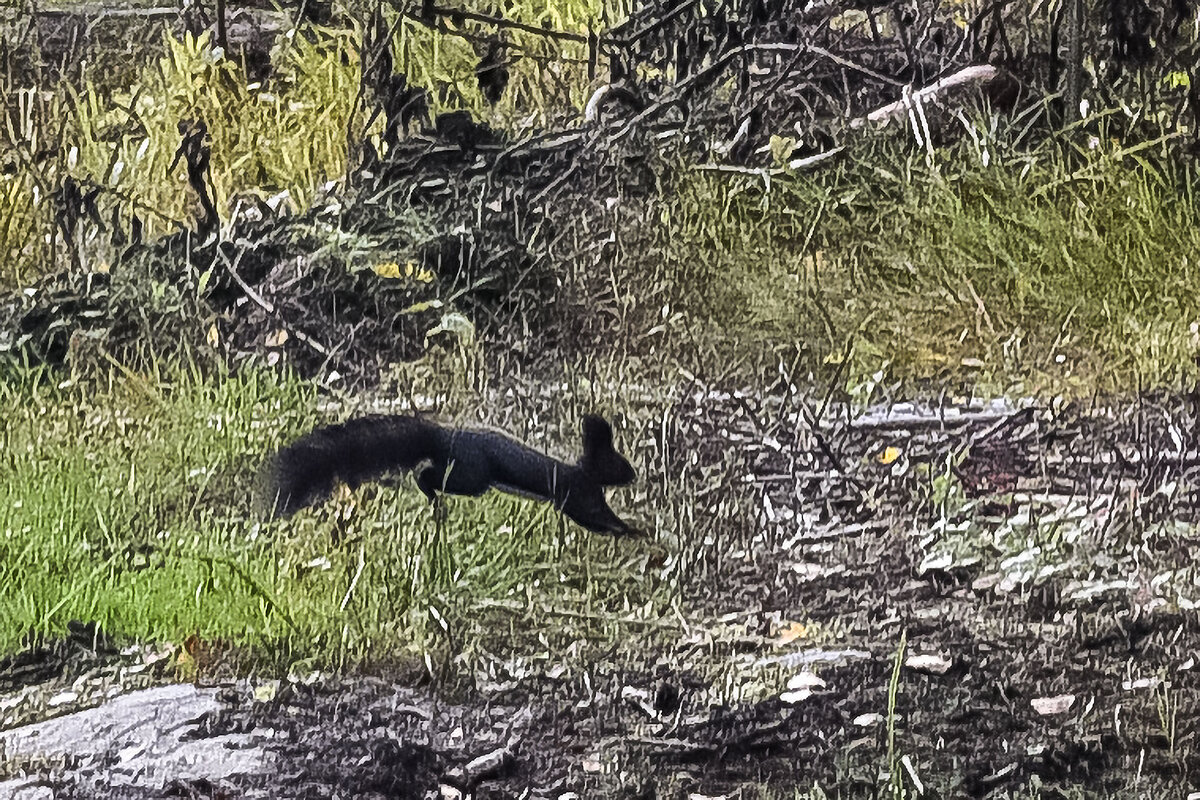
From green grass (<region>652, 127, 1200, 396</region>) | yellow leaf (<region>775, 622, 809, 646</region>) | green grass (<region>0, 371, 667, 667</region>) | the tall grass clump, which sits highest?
the tall grass clump

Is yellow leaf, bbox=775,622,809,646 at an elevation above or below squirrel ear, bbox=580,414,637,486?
below

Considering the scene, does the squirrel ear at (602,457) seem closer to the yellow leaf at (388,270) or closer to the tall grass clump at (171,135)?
the yellow leaf at (388,270)

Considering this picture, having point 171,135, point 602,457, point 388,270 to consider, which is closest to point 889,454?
point 602,457

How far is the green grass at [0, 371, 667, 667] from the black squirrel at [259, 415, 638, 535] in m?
0.04

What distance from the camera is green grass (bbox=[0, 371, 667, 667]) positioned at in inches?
111

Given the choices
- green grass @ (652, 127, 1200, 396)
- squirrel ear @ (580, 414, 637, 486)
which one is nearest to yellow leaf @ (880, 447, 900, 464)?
green grass @ (652, 127, 1200, 396)

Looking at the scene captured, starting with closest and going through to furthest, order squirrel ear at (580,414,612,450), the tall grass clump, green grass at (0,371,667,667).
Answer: green grass at (0,371,667,667)
squirrel ear at (580,414,612,450)
the tall grass clump

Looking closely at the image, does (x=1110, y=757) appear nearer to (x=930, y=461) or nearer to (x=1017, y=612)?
(x=1017, y=612)

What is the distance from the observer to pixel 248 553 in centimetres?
290

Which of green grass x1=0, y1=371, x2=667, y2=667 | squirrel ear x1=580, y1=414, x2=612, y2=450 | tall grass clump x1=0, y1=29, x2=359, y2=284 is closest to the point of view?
green grass x1=0, y1=371, x2=667, y2=667

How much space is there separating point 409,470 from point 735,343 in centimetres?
81

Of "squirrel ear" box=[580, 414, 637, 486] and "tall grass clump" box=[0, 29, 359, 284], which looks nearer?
"squirrel ear" box=[580, 414, 637, 486]

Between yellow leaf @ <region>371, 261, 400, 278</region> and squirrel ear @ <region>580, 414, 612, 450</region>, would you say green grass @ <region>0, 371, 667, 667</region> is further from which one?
yellow leaf @ <region>371, 261, 400, 278</region>

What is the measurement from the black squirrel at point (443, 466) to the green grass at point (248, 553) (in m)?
0.04
